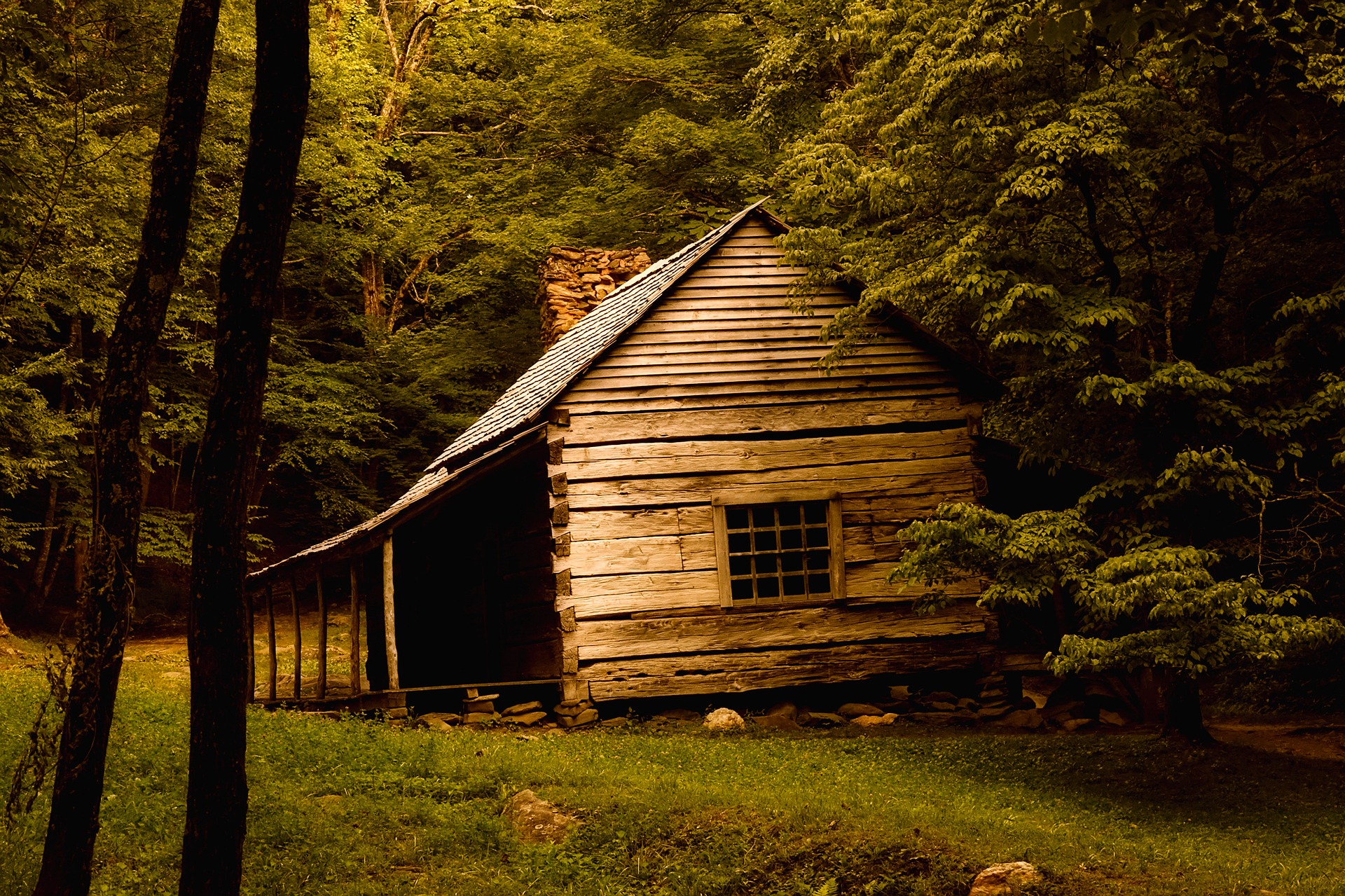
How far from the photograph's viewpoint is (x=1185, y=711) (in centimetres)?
1210

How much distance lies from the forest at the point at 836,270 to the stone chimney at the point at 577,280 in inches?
26.7

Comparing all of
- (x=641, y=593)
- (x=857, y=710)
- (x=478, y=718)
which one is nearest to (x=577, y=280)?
(x=641, y=593)

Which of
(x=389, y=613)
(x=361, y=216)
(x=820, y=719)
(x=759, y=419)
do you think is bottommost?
(x=820, y=719)

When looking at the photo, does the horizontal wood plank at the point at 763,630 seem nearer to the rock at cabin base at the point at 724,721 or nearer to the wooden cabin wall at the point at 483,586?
the wooden cabin wall at the point at 483,586

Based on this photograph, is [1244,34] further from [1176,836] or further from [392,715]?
[392,715]

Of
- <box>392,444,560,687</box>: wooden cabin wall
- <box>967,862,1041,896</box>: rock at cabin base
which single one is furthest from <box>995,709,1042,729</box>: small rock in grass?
<box>967,862,1041,896</box>: rock at cabin base

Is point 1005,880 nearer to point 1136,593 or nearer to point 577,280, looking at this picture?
point 1136,593

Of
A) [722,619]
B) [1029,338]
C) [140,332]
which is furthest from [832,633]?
[140,332]

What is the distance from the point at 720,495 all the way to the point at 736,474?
0.37 m

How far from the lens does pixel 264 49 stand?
610 centimetres

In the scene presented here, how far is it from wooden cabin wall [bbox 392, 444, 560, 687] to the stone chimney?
5590 mm

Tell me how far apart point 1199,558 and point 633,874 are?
5.78 meters

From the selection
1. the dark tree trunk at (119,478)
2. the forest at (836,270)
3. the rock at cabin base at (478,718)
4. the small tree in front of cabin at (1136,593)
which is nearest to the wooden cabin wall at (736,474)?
the forest at (836,270)

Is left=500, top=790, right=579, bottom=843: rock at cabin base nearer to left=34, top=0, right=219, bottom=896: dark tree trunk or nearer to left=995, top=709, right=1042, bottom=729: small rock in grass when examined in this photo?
left=34, top=0, right=219, bottom=896: dark tree trunk
